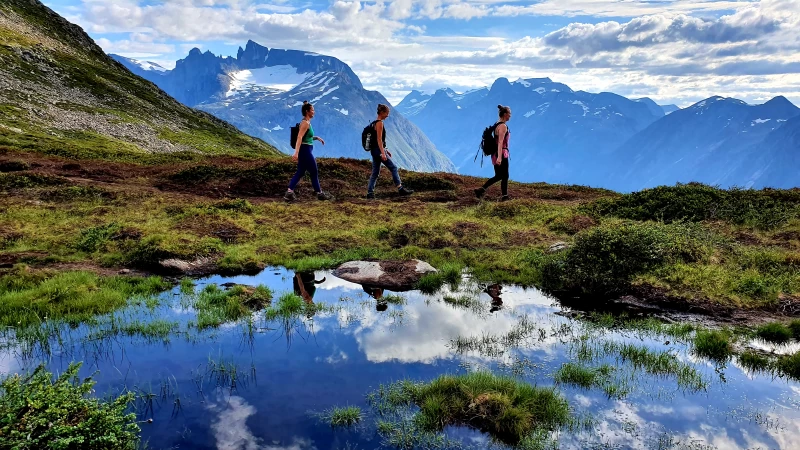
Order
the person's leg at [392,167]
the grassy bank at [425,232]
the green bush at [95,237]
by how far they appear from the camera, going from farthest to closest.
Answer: the person's leg at [392,167]
the green bush at [95,237]
the grassy bank at [425,232]

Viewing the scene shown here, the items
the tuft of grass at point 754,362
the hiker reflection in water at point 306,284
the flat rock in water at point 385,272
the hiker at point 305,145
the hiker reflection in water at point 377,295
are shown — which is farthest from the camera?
the hiker at point 305,145

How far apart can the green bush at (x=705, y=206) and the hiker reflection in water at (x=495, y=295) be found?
960 cm

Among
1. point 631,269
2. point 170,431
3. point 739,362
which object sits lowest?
point 170,431

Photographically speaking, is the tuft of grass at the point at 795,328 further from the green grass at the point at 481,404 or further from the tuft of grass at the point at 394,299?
the tuft of grass at the point at 394,299

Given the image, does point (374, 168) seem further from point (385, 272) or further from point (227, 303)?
point (227, 303)

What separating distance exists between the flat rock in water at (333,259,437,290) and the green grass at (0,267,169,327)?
15.4 feet

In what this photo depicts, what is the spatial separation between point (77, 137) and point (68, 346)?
64098 millimetres

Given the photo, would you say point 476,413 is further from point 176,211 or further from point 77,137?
point 77,137

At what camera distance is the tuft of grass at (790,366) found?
796 centimetres

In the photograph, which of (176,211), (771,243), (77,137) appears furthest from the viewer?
(77,137)

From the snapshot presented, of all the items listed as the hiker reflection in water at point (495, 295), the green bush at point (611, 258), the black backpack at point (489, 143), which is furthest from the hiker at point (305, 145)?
the green bush at point (611, 258)

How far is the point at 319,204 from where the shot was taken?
2283 centimetres

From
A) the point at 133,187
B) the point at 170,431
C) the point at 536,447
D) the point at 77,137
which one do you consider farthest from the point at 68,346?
the point at 77,137

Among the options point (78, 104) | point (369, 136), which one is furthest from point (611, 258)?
point (78, 104)
